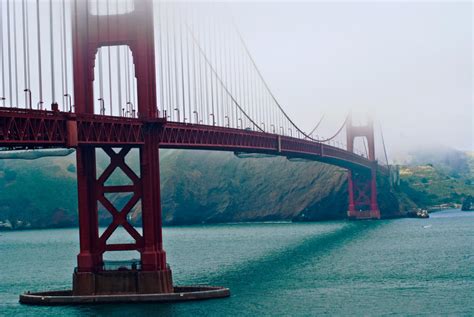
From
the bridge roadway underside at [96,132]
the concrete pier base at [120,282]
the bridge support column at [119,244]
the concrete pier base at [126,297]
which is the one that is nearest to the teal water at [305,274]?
the concrete pier base at [126,297]

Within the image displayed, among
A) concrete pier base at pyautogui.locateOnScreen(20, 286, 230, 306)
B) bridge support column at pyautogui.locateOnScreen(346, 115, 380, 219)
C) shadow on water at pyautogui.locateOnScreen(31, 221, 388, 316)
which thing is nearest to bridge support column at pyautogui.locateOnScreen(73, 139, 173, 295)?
concrete pier base at pyautogui.locateOnScreen(20, 286, 230, 306)

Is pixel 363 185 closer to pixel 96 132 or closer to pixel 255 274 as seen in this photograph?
pixel 255 274

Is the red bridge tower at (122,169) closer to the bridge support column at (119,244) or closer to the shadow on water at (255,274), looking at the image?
the bridge support column at (119,244)

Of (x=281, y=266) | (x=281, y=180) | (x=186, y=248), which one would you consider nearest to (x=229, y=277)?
(x=281, y=266)

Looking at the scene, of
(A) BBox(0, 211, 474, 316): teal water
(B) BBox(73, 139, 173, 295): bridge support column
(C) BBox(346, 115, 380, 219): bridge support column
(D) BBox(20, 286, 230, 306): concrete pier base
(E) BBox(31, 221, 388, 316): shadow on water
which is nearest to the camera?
(E) BBox(31, 221, 388, 316): shadow on water

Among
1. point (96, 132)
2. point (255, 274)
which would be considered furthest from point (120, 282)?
point (255, 274)

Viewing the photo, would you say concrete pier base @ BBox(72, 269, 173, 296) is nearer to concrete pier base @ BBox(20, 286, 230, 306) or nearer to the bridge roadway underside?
concrete pier base @ BBox(20, 286, 230, 306)

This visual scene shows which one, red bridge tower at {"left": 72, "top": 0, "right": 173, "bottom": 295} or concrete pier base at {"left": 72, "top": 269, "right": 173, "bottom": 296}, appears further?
red bridge tower at {"left": 72, "top": 0, "right": 173, "bottom": 295}
